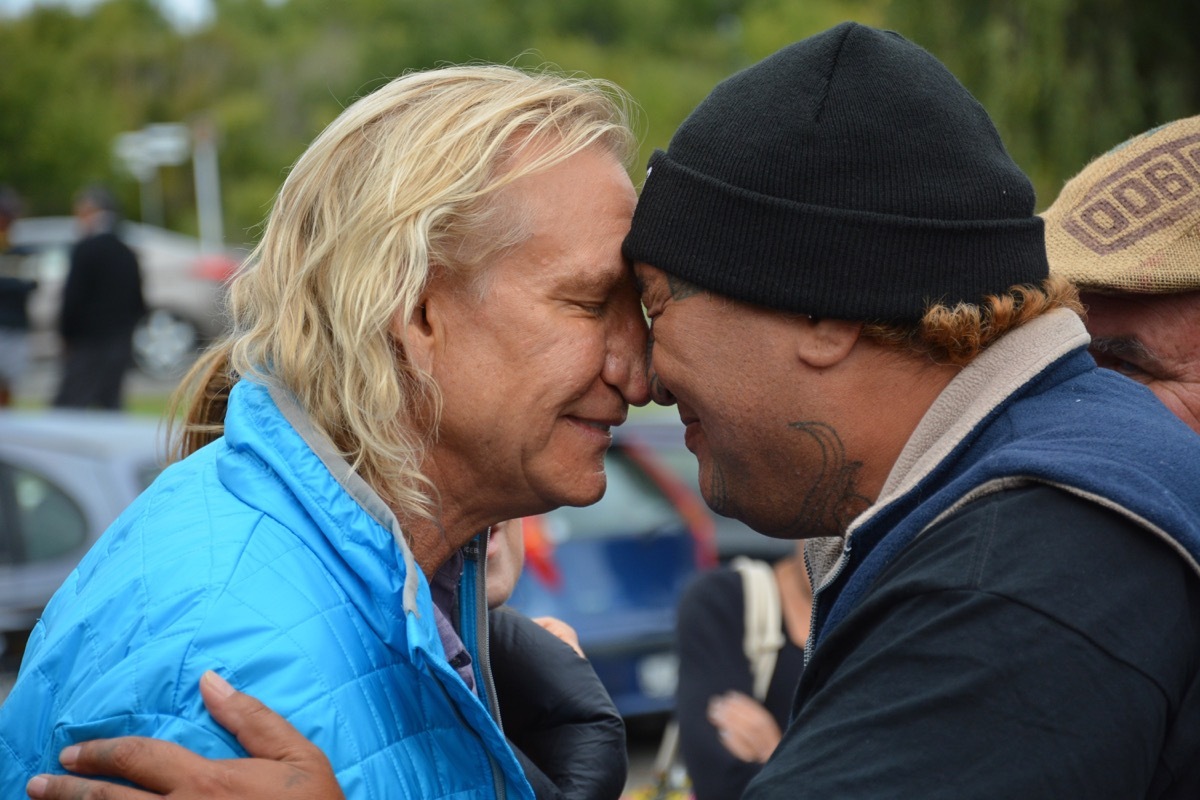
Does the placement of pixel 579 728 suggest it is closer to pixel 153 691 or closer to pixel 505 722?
pixel 505 722

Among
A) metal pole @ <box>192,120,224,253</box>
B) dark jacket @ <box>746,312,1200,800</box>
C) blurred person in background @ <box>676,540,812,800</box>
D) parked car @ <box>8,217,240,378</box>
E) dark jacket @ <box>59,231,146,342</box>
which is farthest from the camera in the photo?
metal pole @ <box>192,120,224,253</box>

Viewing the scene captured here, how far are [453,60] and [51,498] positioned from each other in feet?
66.1

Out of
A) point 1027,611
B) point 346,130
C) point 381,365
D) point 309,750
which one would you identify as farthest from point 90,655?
point 1027,611

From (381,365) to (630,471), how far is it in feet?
16.2

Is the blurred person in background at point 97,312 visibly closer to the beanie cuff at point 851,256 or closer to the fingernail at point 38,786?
the fingernail at point 38,786

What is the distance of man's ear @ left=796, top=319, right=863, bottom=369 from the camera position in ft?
6.48

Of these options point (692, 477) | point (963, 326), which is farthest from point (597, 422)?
point (692, 477)

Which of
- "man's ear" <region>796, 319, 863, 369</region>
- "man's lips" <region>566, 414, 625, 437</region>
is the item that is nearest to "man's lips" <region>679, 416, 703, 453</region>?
"man's lips" <region>566, 414, 625, 437</region>

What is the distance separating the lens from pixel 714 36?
5791 centimetres

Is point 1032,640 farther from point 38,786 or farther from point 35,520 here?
point 35,520

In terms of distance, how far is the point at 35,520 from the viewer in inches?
227

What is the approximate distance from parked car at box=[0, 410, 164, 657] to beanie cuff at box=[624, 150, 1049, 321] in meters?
4.36

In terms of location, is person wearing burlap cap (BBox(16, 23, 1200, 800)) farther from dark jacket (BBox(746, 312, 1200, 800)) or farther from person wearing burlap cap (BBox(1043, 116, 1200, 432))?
person wearing burlap cap (BBox(1043, 116, 1200, 432))

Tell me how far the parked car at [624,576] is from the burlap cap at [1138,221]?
4.15 meters
